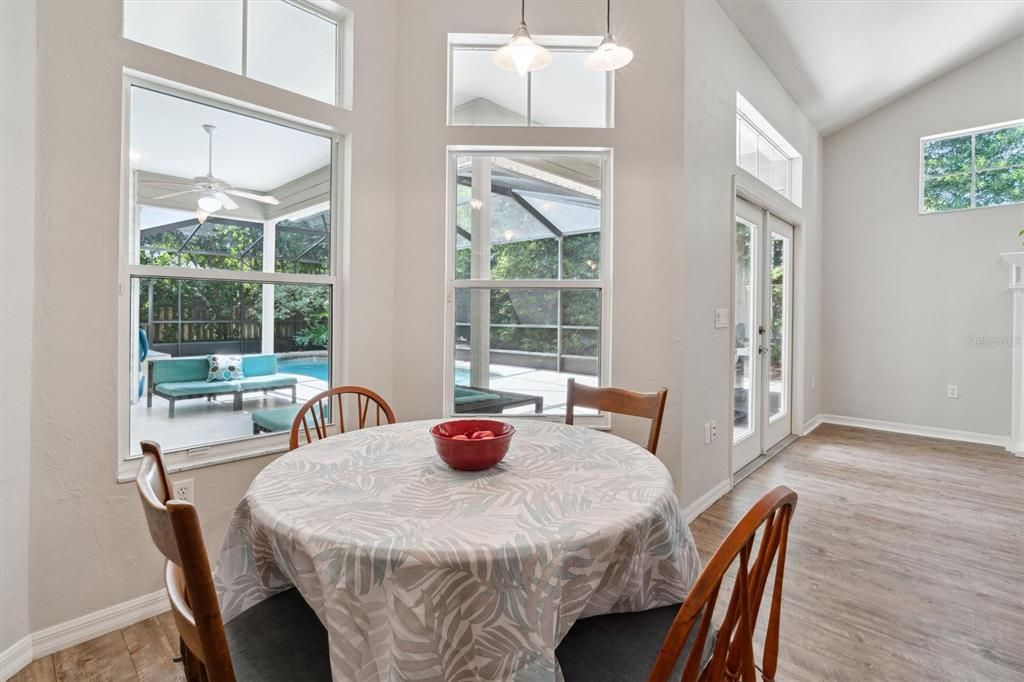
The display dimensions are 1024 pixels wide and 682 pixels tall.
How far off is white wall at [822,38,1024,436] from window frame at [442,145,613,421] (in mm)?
3894

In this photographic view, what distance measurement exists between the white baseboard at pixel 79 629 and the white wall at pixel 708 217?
248 cm

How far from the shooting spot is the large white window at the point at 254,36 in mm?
1860

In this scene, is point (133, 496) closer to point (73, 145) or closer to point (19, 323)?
point (19, 323)

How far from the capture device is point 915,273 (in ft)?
15.4

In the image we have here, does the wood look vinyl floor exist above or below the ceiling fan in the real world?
below

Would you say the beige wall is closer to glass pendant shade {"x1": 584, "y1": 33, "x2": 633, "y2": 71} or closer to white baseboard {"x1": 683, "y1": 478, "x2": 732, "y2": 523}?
glass pendant shade {"x1": 584, "y1": 33, "x2": 633, "y2": 71}

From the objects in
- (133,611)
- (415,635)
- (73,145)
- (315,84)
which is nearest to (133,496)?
(133,611)

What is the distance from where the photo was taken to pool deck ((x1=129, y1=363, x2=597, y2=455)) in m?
1.90

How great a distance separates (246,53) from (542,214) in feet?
5.00

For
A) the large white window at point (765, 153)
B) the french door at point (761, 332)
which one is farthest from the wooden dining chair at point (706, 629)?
the large white window at point (765, 153)

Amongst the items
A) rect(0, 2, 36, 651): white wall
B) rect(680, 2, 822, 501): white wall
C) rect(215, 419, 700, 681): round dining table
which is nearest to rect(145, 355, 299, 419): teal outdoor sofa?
rect(0, 2, 36, 651): white wall

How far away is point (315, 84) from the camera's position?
2340 millimetres

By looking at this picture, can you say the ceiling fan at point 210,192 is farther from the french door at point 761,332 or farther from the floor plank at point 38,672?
the french door at point 761,332

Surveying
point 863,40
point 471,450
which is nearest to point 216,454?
point 471,450
